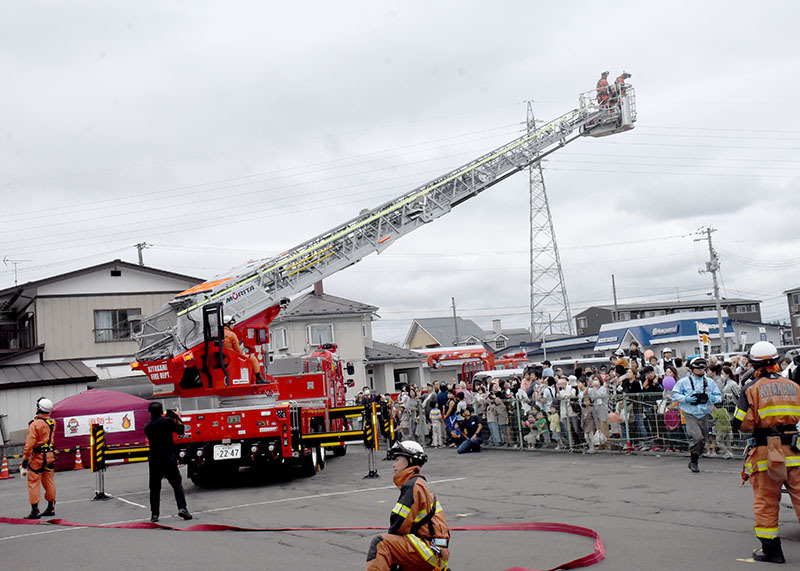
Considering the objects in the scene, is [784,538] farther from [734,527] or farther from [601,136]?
[601,136]

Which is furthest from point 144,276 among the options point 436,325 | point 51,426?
point 436,325

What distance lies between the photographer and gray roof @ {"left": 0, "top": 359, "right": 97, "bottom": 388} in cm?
3136

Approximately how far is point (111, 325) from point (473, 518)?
31305mm

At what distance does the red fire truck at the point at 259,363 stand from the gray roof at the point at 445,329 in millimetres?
64112

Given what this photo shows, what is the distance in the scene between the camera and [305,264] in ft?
55.8

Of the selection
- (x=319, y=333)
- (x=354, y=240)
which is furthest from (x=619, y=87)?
(x=319, y=333)

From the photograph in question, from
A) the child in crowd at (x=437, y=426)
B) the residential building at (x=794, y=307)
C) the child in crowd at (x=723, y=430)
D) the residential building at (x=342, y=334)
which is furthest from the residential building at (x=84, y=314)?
the residential building at (x=794, y=307)

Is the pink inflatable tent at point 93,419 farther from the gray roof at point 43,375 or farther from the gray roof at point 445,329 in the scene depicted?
the gray roof at point 445,329

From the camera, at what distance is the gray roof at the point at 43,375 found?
1235 inches

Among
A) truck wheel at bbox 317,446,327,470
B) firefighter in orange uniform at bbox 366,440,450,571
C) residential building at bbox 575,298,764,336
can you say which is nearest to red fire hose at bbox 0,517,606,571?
firefighter in orange uniform at bbox 366,440,450,571

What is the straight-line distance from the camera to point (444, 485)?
13352 mm

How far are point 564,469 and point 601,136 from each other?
40.7 ft

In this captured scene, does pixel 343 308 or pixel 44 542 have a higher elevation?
pixel 343 308

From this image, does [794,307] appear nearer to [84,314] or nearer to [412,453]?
[84,314]
